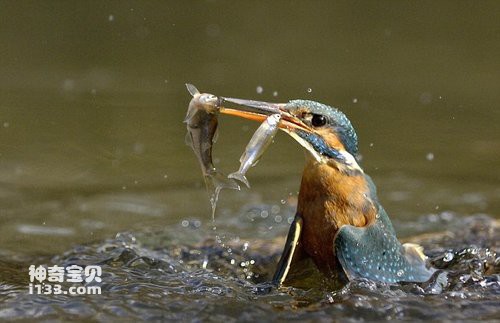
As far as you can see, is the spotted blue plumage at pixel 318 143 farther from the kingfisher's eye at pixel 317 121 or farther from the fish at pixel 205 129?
the fish at pixel 205 129

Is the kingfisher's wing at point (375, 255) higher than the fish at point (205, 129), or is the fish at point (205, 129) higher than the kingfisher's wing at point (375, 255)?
the fish at point (205, 129)

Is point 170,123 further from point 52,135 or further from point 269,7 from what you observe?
point 269,7

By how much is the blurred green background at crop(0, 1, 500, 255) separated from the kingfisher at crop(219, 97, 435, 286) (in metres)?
1.81

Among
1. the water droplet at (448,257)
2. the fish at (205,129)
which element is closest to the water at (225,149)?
the water droplet at (448,257)

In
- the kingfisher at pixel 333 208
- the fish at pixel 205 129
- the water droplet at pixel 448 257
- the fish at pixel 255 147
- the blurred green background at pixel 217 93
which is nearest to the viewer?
the fish at pixel 255 147

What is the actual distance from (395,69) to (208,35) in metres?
2.12

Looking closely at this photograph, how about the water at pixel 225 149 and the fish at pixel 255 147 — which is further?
the water at pixel 225 149

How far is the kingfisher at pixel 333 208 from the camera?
424 centimetres

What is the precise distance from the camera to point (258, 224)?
639cm

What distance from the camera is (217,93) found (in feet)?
28.8

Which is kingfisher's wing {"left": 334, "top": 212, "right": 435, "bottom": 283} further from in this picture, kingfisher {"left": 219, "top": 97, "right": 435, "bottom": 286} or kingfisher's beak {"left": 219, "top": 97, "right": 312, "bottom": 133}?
kingfisher's beak {"left": 219, "top": 97, "right": 312, "bottom": 133}

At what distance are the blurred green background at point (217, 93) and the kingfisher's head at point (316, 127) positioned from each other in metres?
1.91

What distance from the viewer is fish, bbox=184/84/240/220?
4125mm

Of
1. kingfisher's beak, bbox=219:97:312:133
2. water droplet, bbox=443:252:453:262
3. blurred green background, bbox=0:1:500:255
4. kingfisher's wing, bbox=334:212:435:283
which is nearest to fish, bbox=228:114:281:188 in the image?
kingfisher's beak, bbox=219:97:312:133
